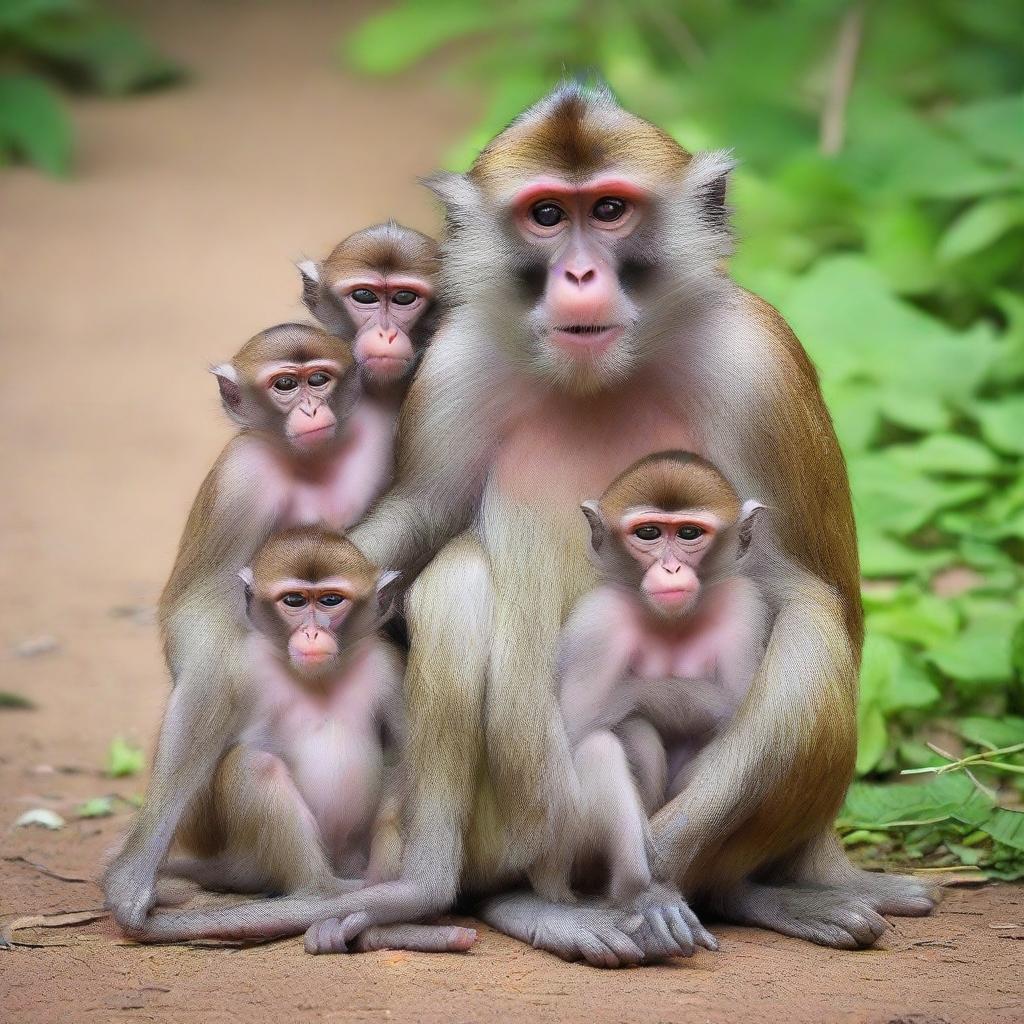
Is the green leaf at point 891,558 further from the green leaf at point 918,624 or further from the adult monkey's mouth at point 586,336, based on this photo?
the adult monkey's mouth at point 586,336

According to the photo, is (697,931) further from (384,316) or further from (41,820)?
(41,820)

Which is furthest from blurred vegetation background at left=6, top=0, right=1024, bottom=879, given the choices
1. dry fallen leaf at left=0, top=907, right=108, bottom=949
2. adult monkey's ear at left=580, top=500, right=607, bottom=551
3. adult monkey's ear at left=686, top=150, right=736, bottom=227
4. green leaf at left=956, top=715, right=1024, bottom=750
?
dry fallen leaf at left=0, top=907, right=108, bottom=949

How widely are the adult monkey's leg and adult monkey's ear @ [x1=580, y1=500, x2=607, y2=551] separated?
54 cm

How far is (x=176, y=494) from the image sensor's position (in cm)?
1055

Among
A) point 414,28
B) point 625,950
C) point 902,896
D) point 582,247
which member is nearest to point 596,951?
point 625,950

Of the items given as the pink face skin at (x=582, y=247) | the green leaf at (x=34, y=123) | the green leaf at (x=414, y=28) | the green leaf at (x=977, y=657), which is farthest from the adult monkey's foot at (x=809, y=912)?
the green leaf at (x=34, y=123)

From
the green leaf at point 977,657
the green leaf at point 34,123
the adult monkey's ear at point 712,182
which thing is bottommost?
the green leaf at point 977,657

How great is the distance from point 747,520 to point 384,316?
1.39 meters

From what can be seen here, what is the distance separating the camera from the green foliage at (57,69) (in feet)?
47.3

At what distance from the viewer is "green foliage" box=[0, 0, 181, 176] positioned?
14.4 m

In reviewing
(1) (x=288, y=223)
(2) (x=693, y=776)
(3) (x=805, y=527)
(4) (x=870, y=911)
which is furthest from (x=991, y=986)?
(1) (x=288, y=223)

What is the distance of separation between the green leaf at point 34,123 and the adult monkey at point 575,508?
10216mm

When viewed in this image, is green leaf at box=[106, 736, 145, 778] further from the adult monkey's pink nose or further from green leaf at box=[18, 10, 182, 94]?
green leaf at box=[18, 10, 182, 94]

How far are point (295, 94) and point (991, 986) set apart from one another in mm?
13692
